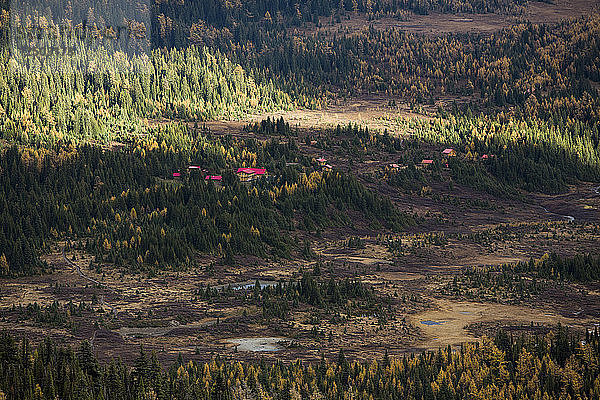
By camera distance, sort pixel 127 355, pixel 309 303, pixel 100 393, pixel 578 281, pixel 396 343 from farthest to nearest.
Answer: pixel 578 281
pixel 309 303
pixel 396 343
pixel 127 355
pixel 100 393

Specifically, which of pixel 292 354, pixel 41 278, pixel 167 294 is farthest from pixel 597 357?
pixel 41 278

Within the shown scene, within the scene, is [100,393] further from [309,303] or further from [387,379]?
[309,303]

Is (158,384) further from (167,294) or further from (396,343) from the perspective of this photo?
(167,294)

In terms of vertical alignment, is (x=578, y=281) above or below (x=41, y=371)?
below

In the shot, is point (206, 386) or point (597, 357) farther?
point (597, 357)

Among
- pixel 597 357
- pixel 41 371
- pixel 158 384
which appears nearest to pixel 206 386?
pixel 158 384

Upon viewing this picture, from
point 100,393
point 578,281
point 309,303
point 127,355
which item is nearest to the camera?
point 100,393
